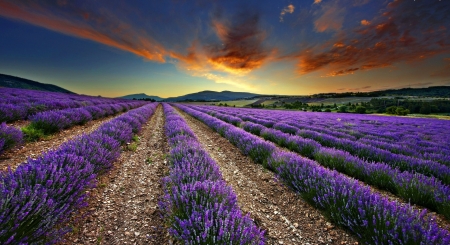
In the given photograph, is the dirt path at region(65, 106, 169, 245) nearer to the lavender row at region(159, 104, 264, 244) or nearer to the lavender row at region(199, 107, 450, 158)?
the lavender row at region(159, 104, 264, 244)

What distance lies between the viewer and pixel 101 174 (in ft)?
11.6

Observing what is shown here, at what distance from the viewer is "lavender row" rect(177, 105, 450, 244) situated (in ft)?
5.59

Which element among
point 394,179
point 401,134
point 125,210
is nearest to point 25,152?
point 125,210

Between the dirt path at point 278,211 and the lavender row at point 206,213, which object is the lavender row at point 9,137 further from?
the dirt path at point 278,211

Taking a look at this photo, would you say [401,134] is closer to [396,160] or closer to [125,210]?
[396,160]

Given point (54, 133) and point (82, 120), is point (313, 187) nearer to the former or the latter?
point (54, 133)

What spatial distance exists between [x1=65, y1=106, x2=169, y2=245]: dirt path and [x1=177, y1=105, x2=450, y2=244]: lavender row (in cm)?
229

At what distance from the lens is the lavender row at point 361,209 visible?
1704 millimetres

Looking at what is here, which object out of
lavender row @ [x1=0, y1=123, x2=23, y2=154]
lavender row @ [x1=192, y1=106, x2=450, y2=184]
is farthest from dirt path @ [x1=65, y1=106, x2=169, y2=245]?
lavender row @ [x1=192, y1=106, x2=450, y2=184]

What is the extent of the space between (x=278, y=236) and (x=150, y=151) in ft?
15.4

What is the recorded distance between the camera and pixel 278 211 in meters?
2.88

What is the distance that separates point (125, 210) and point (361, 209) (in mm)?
3177

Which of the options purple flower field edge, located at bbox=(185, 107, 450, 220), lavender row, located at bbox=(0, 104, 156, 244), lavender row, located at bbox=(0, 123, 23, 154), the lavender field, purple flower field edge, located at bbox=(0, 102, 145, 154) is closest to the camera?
lavender row, located at bbox=(0, 104, 156, 244)

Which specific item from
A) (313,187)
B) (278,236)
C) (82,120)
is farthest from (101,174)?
(82,120)
